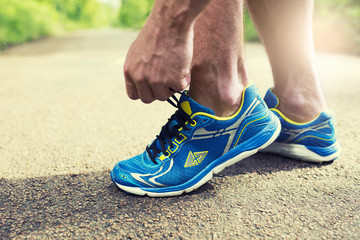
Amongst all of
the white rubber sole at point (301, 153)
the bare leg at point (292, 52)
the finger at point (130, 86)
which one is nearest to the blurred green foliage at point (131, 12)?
the bare leg at point (292, 52)

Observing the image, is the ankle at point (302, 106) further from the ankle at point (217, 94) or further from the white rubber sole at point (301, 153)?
the ankle at point (217, 94)

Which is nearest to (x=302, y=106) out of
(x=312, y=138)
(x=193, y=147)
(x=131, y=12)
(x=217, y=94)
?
(x=312, y=138)

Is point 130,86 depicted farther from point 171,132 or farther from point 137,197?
point 137,197

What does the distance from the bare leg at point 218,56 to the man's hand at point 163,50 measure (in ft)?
0.78

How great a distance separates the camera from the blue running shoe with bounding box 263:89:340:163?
1.36 m

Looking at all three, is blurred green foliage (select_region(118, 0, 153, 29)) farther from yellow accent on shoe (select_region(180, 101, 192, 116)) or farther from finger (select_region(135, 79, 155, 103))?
finger (select_region(135, 79, 155, 103))

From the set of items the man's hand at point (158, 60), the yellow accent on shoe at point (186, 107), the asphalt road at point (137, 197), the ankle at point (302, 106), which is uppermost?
the man's hand at point (158, 60)

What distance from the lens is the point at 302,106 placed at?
53.8 inches

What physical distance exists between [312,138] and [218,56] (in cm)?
60

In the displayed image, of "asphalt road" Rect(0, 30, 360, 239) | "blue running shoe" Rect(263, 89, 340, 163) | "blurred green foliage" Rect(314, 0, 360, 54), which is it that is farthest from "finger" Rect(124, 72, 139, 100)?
"blurred green foliage" Rect(314, 0, 360, 54)

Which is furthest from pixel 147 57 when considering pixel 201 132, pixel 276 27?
pixel 276 27

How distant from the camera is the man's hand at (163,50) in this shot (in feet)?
2.75

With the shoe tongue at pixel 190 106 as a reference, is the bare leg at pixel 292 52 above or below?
above

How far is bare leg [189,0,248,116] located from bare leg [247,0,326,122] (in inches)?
11.4
